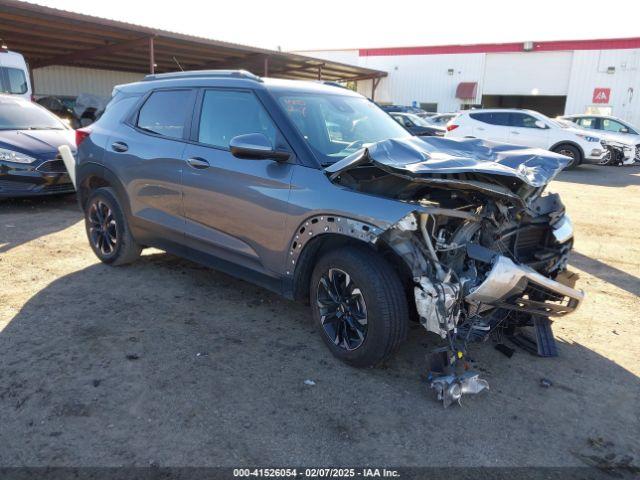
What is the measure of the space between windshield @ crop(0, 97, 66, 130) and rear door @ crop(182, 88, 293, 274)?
5738 mm

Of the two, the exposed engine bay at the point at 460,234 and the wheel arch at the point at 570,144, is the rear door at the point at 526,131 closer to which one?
the wheel arch at the point at 570,144

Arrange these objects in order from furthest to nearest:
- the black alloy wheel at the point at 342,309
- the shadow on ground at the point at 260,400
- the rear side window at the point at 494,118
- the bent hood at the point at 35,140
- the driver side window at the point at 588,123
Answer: the driver side window at the point at 588,123 < the rear side window at the point at 494,118 < the bent hood at the point at 35,140 < the black alloy wheel at the point at 342,309 < the shadow on ground at the point at 260,400

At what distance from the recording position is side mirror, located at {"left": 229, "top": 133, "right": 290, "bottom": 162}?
326cm

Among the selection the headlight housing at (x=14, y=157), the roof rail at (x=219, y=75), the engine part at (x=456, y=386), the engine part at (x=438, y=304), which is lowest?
the engine part at (x=456, y=386)

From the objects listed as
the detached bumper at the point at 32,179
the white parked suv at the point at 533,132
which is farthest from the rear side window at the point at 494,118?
the detached bumper at the point at 32,179

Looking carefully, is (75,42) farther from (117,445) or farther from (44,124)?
(117,445)

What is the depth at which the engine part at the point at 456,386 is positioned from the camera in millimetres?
2865

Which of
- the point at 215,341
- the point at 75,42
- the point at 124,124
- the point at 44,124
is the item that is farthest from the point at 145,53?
the point at 215,341

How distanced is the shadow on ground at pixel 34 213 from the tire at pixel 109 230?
1.27m

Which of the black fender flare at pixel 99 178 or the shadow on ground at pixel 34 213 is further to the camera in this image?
the shadow on ground at pixel 34 213

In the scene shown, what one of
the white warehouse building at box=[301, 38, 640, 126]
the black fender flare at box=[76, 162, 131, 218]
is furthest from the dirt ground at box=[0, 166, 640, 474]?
the white warehouse building at box=[301, 38, 640, 126]

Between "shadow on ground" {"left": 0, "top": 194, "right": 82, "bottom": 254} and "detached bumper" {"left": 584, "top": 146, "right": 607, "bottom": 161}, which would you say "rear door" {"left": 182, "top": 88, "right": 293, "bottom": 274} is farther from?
"detached bumper" {"left": 584, "top": 146, "right": 607, "bottom": 161}

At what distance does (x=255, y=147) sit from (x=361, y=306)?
1240mm

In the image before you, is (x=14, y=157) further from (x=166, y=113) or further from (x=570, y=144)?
(x=570, y=144)
